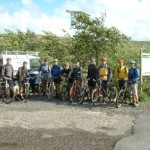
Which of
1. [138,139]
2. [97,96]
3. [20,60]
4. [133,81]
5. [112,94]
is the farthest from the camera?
[20,60]

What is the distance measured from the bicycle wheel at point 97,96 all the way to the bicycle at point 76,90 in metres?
0.93

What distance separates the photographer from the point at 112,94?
16875 millimetres

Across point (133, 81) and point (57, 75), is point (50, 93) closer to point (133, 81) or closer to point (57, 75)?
point (57, 75)

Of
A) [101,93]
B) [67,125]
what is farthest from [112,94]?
[67,125]

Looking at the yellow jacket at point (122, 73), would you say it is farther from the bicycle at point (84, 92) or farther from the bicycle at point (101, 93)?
the bicycle at point (84, 92)

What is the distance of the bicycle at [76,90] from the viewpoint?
1706 cm

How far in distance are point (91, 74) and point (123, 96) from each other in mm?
1789

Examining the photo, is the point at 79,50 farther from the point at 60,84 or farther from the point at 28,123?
the point at 28,123

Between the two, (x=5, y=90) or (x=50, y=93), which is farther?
(x=50, y=93)

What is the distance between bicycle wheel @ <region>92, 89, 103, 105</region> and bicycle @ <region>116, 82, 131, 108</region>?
0.82 metres

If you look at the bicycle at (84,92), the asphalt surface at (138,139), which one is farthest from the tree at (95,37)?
the asphalt surface at (138,139)

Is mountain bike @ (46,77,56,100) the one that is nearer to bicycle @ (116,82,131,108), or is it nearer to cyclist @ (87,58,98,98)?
cyclist @ (87,58,98,98)

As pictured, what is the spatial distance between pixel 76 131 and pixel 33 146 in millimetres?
2093

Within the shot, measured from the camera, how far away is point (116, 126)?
11758 millimetres
